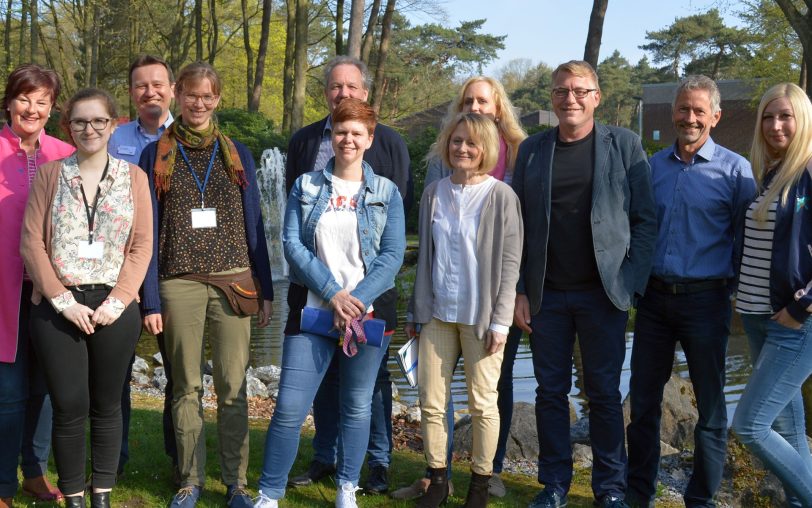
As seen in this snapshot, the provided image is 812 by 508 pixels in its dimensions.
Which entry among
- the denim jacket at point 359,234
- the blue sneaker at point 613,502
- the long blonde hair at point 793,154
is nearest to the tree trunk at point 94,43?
the denim jacket at point 359,234

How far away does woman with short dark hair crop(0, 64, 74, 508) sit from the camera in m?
4.16

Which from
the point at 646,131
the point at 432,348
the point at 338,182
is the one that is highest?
the point at 646,131

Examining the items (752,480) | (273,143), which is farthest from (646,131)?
(752,480)

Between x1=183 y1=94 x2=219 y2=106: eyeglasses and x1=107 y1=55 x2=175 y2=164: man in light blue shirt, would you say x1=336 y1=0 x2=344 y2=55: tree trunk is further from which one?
x1=183 y1=94 x2=219 y2=106: eyeglasses

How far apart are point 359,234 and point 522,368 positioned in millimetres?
6650

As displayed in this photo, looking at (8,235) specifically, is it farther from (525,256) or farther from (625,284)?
(625,284)

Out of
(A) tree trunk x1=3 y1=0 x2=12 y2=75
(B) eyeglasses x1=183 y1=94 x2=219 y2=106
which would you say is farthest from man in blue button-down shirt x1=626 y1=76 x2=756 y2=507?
(A) tree trunk x1=3 y1=0 x2=12 y2=75

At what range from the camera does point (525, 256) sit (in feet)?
15.4

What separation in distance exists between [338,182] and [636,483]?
98.0 inches

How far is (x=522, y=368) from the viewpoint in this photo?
34.7 feet

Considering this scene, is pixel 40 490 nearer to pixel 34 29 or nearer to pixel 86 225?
pixel 86 225

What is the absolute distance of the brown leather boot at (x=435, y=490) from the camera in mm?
4605

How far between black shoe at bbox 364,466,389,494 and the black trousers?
1.48m

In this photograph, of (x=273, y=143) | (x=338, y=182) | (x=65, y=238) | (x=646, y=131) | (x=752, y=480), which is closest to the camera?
(x=65, y=238)
